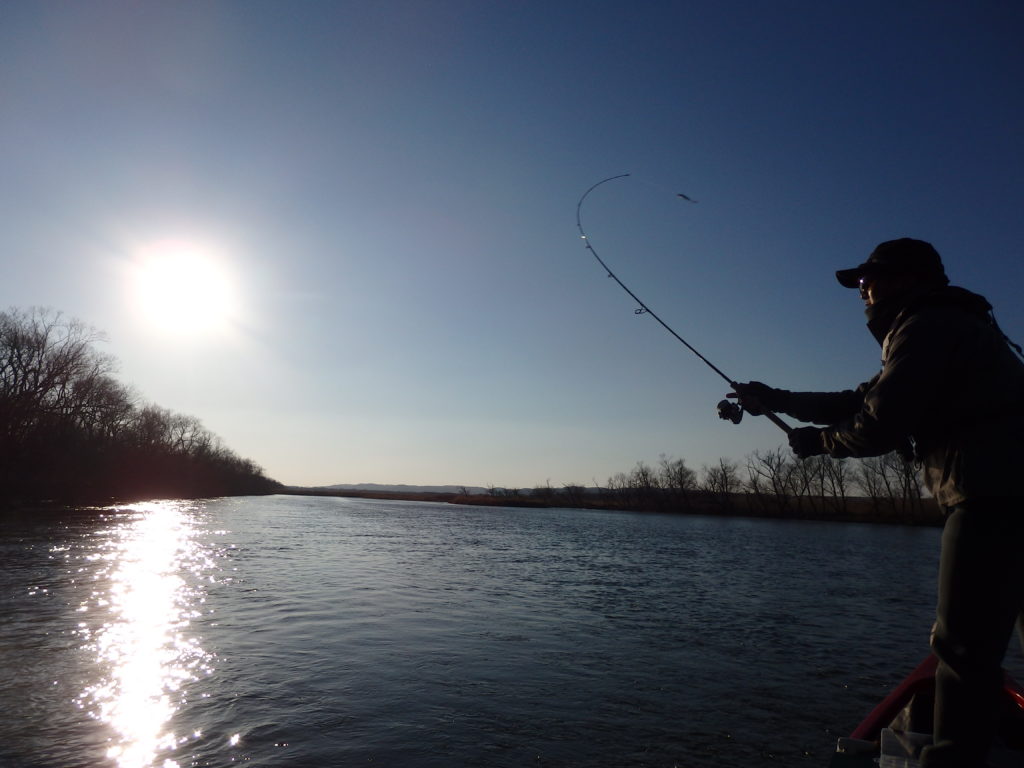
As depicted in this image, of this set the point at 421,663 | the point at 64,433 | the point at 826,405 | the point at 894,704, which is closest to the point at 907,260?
the point at 826,405

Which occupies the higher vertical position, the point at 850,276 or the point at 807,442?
the point at 850,276

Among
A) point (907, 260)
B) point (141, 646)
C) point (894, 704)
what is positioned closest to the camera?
point (907, 260)

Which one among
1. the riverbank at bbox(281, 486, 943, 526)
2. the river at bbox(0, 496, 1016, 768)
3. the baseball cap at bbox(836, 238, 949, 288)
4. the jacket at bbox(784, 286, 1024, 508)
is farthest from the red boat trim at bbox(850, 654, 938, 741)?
the riverbank at bbox(281, 486, 943, 526)

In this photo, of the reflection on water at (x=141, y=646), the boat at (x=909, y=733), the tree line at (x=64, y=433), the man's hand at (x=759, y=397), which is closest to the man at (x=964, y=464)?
the boat at (x=909, y=733)

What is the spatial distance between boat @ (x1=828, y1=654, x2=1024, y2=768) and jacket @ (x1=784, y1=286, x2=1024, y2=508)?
4.35 ft

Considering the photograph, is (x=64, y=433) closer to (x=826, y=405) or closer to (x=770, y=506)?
(x=826, y=405)

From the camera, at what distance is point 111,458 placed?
183 ft

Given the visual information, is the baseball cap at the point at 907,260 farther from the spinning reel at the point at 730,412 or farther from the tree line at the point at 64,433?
the tree line at the point at 64,433

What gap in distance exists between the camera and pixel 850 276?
366cm

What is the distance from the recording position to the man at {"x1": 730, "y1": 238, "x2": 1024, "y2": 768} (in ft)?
8.81

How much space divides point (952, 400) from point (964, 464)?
0.29 m

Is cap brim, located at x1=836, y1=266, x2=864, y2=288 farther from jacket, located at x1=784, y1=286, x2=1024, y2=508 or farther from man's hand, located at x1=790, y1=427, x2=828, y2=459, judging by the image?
man's hand, located at x1=790, y1=427, x2=828, y2=459

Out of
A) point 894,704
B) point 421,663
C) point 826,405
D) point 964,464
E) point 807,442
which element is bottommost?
point 421,663

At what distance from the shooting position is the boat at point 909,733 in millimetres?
3432
